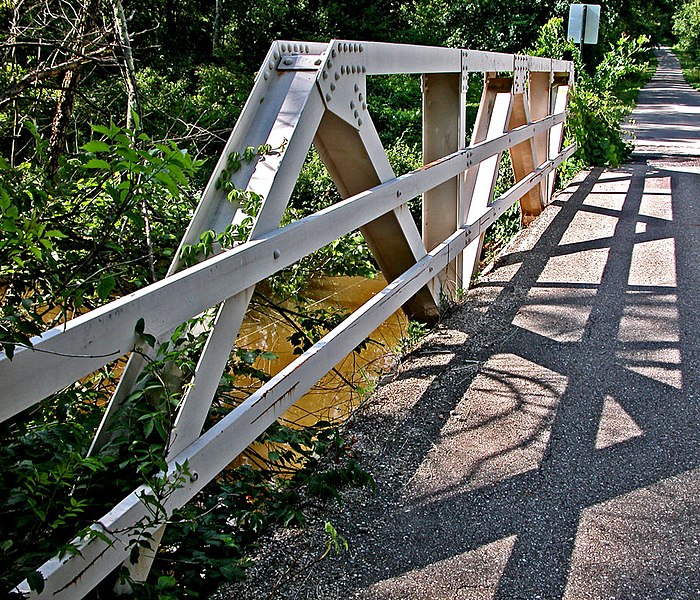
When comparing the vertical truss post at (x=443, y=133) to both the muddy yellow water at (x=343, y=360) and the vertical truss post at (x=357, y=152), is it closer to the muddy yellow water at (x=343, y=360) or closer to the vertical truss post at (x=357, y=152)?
the vertical truss post at (x=357, y=152)

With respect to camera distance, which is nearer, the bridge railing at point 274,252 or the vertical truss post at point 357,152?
the bridge railing at point 274,252

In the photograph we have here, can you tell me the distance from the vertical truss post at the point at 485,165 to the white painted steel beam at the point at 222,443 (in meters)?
1.78

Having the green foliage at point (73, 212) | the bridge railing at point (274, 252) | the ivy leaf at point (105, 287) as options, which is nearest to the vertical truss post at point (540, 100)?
the bridge railing at point (274, 252)

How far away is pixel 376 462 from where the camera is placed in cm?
331

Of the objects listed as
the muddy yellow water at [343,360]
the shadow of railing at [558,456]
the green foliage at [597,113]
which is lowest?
the muddy yellow water at [343,360]

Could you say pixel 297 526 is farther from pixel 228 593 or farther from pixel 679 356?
pixel 679 356

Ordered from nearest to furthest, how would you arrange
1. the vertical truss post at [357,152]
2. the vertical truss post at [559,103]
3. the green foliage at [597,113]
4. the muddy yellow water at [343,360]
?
the vertical truss post at [357,152] → the muddy yellow water at [343,360] → the vertical truss post at [559,103] → the green foliage at [597,113]

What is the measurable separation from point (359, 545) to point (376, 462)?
0.60 metres

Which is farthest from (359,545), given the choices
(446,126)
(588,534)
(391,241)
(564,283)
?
(564,283)

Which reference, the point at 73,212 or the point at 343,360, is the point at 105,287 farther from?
the point at 343,360

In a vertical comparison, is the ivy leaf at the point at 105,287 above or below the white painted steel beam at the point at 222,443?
above

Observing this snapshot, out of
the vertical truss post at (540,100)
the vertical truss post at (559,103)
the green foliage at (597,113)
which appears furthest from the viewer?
the green foliage at (597,113)

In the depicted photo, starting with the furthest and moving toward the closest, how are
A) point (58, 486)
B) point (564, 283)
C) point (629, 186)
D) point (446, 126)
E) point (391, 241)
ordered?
point (629, 186), point (564, 283), point (446, 126), point (391, 241), point (58, 486)

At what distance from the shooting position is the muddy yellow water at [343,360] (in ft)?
16.0
